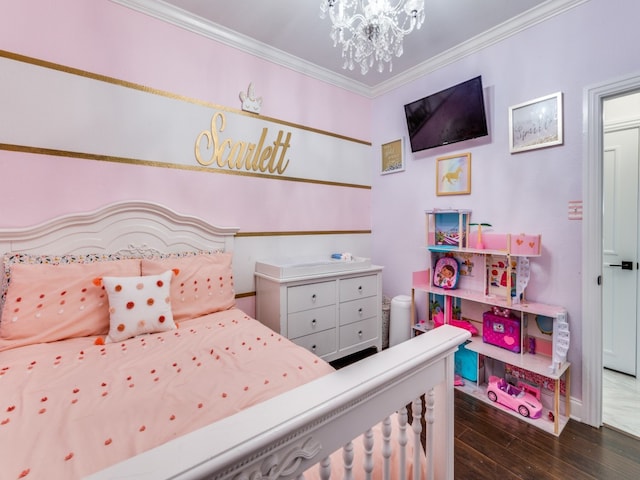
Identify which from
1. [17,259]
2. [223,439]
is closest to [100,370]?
[17,259]

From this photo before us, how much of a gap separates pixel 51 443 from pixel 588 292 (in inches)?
107

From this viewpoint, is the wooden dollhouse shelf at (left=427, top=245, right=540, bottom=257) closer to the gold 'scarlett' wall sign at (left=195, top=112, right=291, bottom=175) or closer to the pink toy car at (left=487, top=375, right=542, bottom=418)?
the pink toy car at (left=487, top=375, right=542, bottom=418)

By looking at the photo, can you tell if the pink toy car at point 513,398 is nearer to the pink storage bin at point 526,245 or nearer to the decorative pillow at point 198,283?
the pink storage bin at point 526,245

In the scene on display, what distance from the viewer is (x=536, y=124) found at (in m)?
2.12

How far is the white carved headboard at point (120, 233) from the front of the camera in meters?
1.72

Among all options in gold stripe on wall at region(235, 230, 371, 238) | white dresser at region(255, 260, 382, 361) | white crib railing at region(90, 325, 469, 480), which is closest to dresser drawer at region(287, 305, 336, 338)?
white dresser at region(255, 260, 382, 361)

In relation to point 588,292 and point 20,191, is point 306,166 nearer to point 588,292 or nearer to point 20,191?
point 20,191

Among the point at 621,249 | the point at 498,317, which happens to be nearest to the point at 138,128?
the point at 498,317

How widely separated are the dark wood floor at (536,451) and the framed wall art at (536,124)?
74.0 inches

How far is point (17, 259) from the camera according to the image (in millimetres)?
1631

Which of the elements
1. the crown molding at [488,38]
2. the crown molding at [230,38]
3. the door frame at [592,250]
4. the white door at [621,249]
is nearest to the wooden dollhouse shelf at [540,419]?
the door frame at [592,250]

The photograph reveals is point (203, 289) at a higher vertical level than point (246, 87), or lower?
lower

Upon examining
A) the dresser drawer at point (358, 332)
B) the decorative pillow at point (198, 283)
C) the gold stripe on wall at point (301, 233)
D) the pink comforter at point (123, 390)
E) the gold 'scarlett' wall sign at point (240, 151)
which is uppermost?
the gold 'scarlett' wall sign at point (240, 151)

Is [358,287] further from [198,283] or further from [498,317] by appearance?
[198,283]
